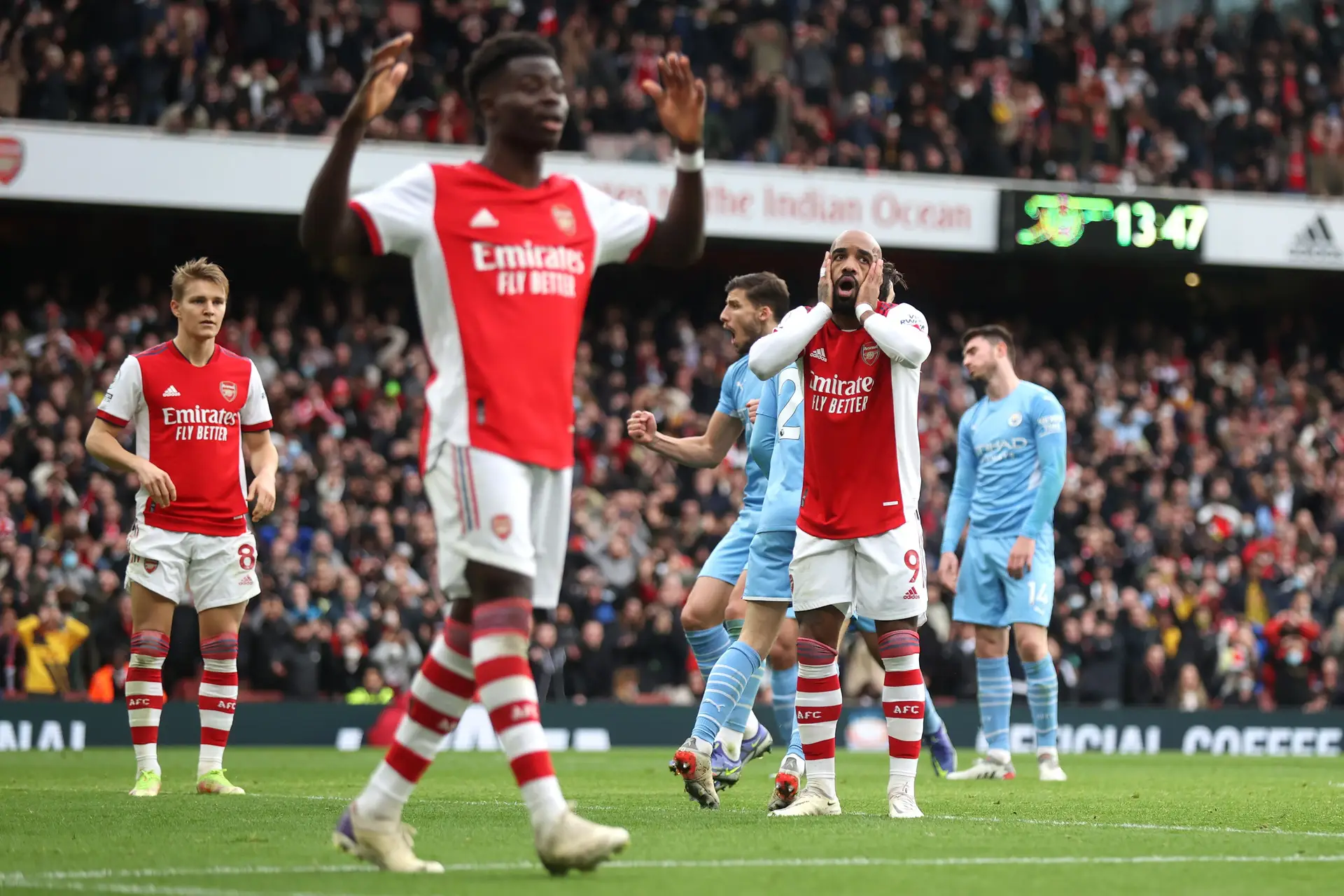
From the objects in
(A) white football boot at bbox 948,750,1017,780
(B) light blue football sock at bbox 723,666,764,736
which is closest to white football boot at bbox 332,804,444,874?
(B) light blue football sock at bbox 723,666,764,736

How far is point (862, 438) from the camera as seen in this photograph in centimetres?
780

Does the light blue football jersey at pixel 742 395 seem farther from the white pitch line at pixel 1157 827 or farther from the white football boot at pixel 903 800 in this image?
the white pitch line at pixel 1157 827

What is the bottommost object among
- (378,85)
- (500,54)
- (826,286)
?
(826,286)

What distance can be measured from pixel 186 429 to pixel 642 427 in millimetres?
2796

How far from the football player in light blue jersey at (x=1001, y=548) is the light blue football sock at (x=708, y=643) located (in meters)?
2.39

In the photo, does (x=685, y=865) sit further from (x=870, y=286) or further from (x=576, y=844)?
(x=870, y=286)

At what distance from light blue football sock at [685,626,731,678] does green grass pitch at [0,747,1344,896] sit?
2.62 feet

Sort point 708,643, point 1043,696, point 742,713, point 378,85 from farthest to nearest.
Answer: point 1043,696, point 708,643, point 742,713, point 378,85

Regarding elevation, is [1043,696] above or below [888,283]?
below

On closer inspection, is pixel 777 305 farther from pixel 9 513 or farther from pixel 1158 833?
pixel 9 513

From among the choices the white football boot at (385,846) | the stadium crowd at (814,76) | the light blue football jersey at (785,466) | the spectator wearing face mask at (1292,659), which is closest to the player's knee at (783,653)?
the light blue football jersey at (785,466)

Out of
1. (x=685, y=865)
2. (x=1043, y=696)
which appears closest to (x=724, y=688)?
(x=685, y=865)

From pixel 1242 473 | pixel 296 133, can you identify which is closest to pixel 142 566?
pixel 296 133

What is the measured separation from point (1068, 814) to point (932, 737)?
3328mm
